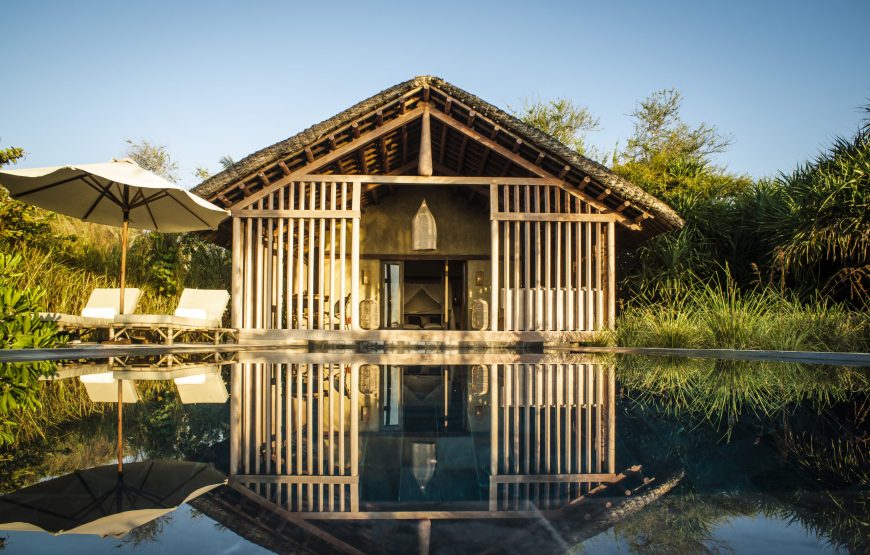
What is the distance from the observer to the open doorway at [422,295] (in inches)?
650

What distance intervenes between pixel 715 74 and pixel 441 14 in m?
11.7

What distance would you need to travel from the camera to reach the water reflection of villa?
154cm

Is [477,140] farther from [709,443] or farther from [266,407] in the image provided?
[709,443]

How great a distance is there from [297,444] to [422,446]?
0.50m

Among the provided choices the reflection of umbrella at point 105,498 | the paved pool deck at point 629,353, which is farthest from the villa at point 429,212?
the reflection of umbrella at point 105,498

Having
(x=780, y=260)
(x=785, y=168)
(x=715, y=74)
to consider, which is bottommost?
(x=780, y=260)

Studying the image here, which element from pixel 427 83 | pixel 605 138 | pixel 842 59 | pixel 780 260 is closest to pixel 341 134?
pixel 427 83

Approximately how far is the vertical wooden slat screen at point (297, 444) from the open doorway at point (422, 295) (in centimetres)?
1190

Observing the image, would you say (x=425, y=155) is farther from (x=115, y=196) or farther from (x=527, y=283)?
(x=115, y=196)

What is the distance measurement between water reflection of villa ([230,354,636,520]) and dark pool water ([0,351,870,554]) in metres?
0.01

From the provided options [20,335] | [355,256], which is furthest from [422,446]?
[355,256]

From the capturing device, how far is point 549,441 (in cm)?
244

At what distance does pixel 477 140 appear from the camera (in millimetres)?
10883

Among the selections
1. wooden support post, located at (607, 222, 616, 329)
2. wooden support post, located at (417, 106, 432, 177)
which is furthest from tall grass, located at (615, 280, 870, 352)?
wooden support post, located at (417, 106, 432, 177)
